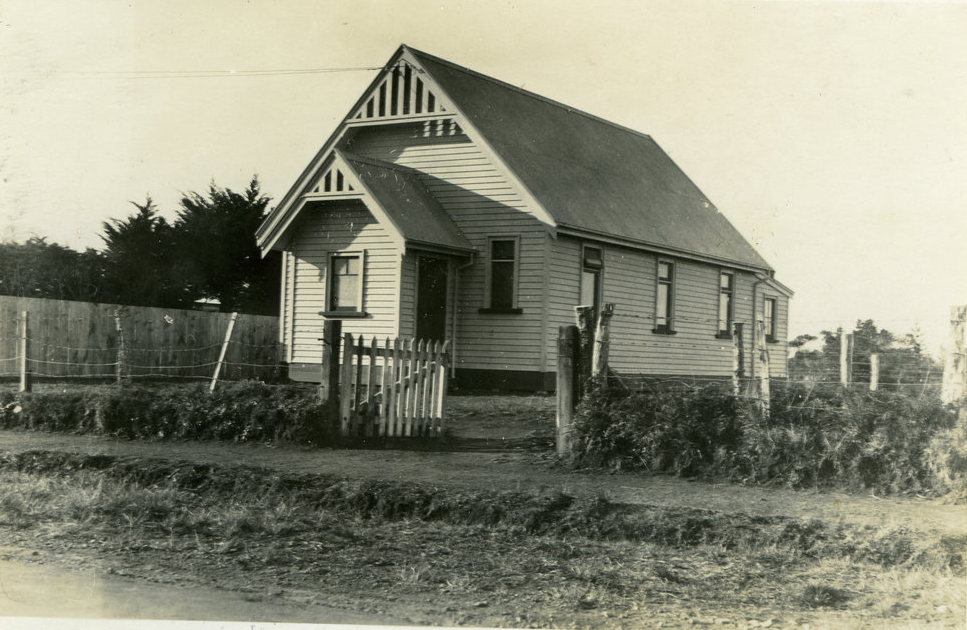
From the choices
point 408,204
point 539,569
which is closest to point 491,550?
point 539,569

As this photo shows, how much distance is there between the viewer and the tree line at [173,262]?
29781 millimetres

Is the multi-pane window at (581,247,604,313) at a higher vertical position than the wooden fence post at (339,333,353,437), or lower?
higher

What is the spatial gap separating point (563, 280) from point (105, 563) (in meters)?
14.6

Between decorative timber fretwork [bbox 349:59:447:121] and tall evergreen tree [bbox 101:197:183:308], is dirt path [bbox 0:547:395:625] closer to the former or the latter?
decorative timber fretwork [bbox 349:59:447:121]

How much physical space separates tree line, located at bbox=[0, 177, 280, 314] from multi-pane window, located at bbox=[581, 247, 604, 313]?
14.9 metres

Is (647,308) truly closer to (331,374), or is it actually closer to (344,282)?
(344,282)

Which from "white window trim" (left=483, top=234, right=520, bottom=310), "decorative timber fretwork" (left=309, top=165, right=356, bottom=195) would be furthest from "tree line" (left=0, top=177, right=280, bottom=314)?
"white window trim" (left=483, top=234, right=520, bottom=310)

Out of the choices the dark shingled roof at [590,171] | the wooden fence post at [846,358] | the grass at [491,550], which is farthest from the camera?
the dark shingled roof at [590,171]

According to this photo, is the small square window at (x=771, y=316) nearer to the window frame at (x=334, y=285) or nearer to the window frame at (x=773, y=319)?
the window frame at (x=773, y=319)

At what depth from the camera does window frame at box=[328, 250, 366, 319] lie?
66.0 ft

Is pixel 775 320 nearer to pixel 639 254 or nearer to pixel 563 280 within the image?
pixel 639 254

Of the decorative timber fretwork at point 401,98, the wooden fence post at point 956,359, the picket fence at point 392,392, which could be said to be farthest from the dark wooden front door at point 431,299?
the wooden fence post at point 956,359

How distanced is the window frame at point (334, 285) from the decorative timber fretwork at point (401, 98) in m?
3.48

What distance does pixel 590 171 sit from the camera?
23.8m
